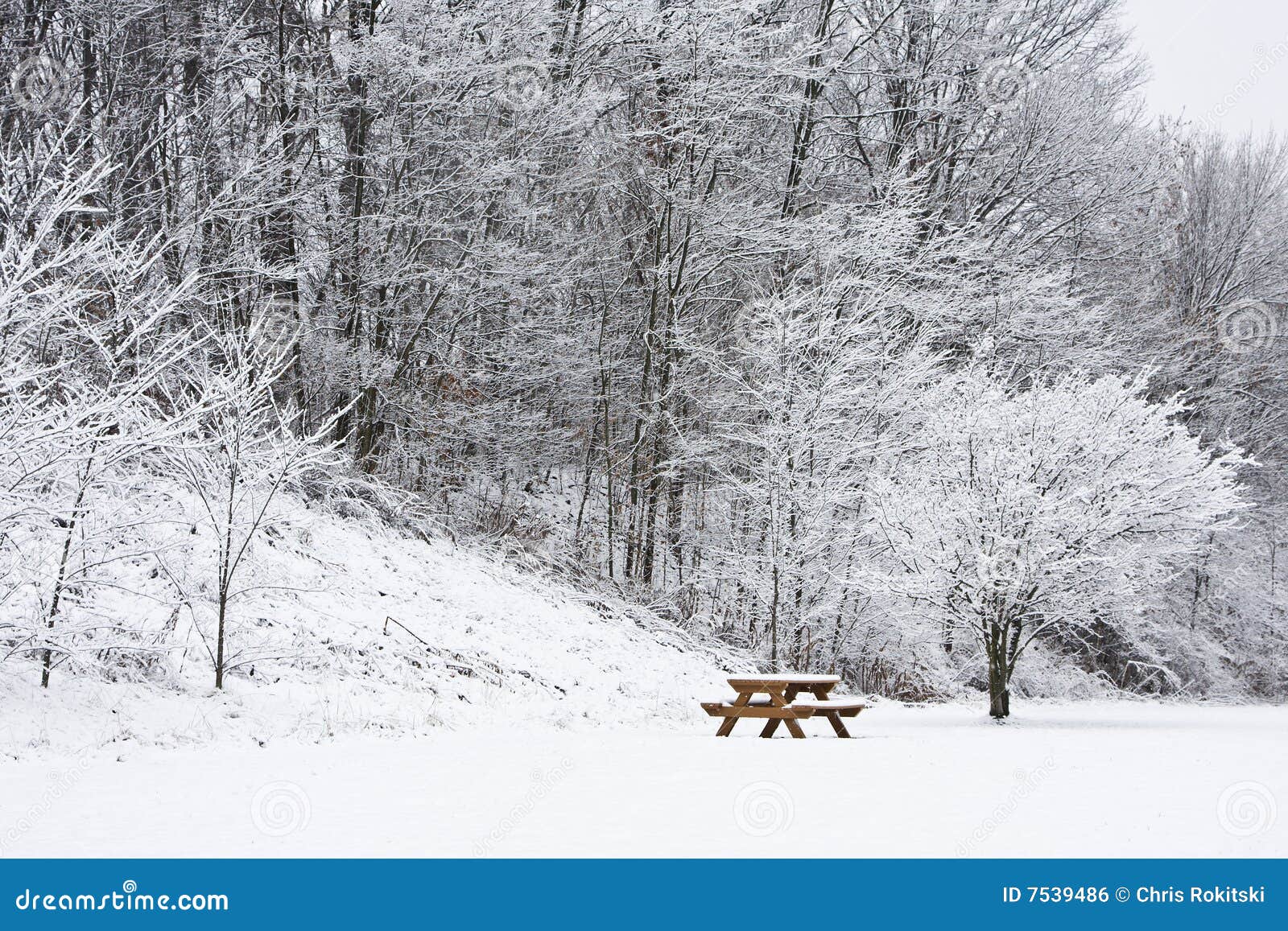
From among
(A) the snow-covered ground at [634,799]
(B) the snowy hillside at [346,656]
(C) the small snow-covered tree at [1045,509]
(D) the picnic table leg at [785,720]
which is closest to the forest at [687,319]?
(C) the small snow-covered tree at [1045,509]

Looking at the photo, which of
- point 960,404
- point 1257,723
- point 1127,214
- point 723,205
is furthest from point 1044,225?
point 1257,723

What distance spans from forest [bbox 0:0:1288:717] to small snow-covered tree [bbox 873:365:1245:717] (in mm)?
65

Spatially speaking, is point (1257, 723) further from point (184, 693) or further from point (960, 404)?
point (184, 693)

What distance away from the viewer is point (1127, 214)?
22.8 metres

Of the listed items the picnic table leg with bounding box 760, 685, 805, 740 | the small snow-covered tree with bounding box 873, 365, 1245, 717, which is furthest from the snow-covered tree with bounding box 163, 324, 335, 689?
the small snow-covered tree with bounding box 873, 365, 1245, 717

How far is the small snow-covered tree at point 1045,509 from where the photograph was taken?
1228 centimetres

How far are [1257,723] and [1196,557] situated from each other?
9.79m

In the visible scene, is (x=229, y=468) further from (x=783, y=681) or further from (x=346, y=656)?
(x=783, y=681)

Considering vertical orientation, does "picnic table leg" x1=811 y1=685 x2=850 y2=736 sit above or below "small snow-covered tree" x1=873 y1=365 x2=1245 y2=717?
below

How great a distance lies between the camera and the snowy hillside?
8109 millimetres

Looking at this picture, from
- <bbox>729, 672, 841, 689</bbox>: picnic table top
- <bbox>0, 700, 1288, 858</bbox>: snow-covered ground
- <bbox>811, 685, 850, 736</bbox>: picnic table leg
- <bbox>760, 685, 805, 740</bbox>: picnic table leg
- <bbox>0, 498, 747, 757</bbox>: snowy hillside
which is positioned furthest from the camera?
<bbox>811, 685, 850, 736</bbox>: picnic table leg

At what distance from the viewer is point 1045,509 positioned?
12156 mm

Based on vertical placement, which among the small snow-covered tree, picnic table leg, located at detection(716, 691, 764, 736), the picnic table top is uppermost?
the small snow-covered tree

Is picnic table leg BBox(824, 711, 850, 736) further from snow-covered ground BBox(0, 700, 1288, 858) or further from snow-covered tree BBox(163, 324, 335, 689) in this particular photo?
snow-covered tree BBox(163, 324, 335, 689)
